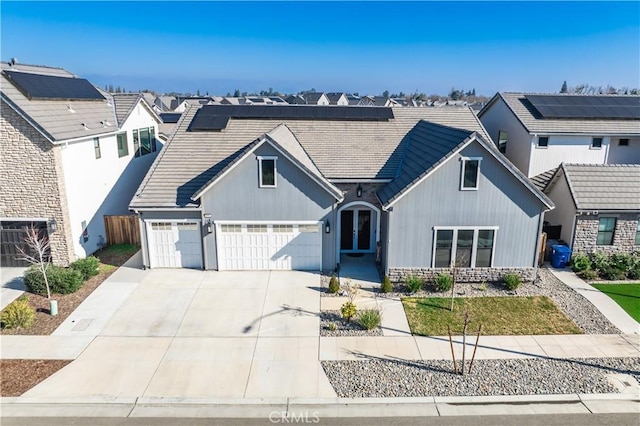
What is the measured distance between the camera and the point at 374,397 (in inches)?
423

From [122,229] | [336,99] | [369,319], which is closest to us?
[369,319]

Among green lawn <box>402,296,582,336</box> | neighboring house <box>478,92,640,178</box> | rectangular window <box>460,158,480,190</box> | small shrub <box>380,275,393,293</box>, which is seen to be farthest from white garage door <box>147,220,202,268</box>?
neighboring house <box>478,92,640,178</box>

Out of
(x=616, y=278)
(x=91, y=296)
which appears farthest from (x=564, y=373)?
(x=91, y=296)

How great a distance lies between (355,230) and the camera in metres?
20.0

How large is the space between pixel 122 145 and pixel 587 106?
27707 millimetres

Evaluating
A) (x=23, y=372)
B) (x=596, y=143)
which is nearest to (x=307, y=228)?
(x=23, y=372)

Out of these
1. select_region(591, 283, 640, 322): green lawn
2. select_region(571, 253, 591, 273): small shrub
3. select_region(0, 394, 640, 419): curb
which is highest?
select_region(571, 253, 591, 273): small shrub

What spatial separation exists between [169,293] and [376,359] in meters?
8.58

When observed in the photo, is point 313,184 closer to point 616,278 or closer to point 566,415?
point 566,415

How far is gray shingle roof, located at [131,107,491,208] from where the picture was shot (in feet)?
61.5

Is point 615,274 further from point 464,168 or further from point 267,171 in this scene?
point 267,171

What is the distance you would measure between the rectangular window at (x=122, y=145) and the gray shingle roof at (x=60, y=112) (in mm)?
861

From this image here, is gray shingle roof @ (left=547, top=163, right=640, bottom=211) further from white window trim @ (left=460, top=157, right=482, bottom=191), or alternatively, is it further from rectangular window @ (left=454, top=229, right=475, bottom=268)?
white window trim @ (left=460, top=157, right=482, bottom=191)

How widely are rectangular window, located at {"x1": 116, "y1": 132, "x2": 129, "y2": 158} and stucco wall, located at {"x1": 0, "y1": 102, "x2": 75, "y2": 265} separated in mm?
5637
